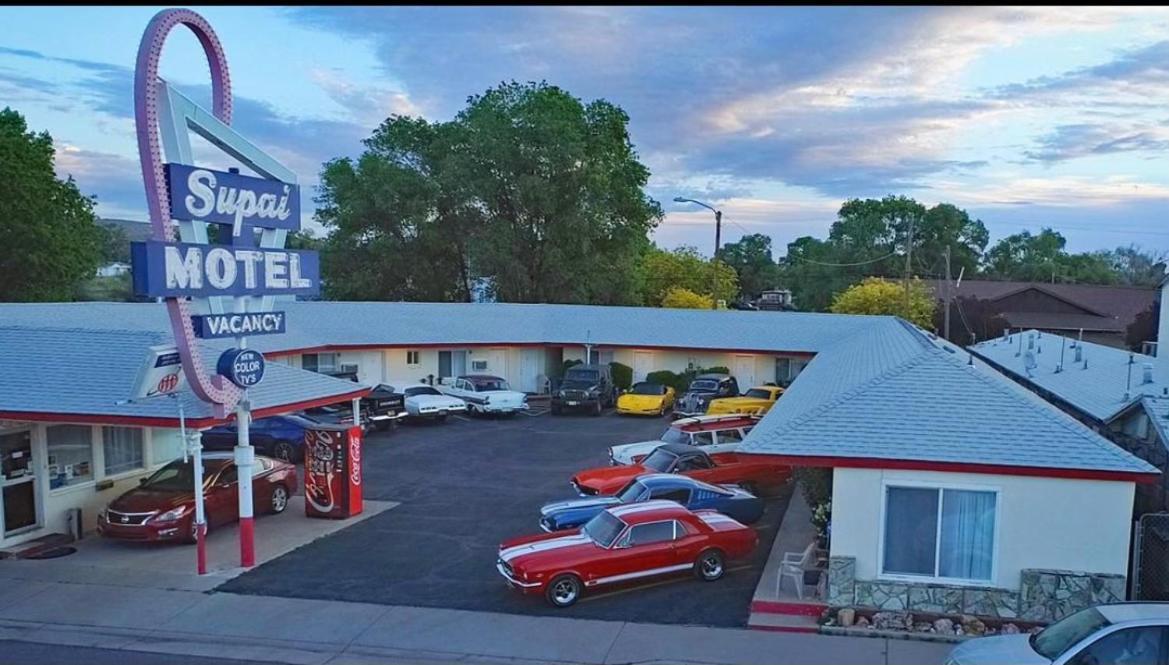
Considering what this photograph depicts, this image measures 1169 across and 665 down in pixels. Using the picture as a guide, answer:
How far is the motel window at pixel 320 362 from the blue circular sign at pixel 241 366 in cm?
1984

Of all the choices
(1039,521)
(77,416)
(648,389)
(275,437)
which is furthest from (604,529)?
(648,389)

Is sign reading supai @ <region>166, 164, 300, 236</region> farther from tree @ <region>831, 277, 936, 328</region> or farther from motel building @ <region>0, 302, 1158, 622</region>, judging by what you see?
tree @ <region>831, 277, 936, 328</region>

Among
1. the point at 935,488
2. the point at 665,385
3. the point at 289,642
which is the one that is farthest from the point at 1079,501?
the point at 665,385

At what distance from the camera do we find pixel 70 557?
1477 centimetres

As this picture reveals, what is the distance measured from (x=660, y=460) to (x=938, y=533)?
7.66 m

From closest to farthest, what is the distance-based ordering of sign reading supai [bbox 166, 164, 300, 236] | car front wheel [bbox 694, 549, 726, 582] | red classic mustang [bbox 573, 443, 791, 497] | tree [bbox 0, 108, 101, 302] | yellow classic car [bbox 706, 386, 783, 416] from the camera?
sign reading supai [bbox 166, 164, 300, 236] → car front wheel [bbox 694, 549, 726, 582] → red classic mustang [bbox 573, 443, 791, 497] → yellow classic car [bbox 706, 386, 783, 416] → tree [bbox 0, 108, 101, 302]

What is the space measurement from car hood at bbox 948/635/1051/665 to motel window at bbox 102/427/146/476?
15.9 meters

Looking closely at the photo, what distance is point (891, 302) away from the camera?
45.6 metres

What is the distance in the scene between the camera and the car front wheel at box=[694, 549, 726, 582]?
528 inches

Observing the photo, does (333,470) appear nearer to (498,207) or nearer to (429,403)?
(429,403)

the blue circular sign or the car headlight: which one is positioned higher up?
the blue circular sign

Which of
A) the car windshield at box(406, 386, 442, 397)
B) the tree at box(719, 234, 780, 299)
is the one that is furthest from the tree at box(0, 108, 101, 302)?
the tree at box(719, 234, 780, 299)

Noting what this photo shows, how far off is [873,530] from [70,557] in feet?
44.7

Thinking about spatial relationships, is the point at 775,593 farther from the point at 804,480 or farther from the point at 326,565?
the point at 326,565
